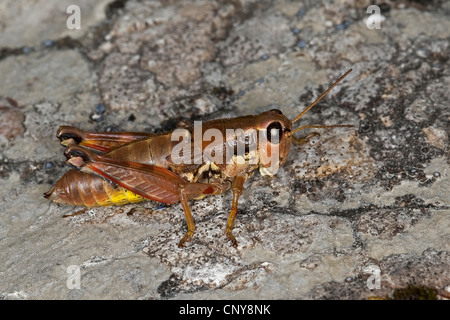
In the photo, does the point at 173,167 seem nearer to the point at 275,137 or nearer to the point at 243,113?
the point at 275,137

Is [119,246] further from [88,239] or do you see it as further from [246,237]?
[246,237]

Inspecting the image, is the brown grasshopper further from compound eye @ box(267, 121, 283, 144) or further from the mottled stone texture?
the mottled stone texture

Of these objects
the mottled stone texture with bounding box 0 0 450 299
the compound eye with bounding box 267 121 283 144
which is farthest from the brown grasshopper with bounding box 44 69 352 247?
the mottled stone texture with bounding box 0 0 450 299

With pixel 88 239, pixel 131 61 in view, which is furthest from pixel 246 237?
pixel 131 61

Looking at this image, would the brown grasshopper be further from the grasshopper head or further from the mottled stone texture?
the mottled stone texture

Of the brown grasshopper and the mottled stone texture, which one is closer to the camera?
the mottled stone texture

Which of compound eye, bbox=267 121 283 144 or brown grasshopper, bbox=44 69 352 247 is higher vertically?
compound eye, bbox=267 121 283 144

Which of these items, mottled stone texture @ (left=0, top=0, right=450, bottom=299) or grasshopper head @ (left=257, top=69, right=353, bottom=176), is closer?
mottled stone texture @ (left=0, top=0, right=450, bottom=299)
